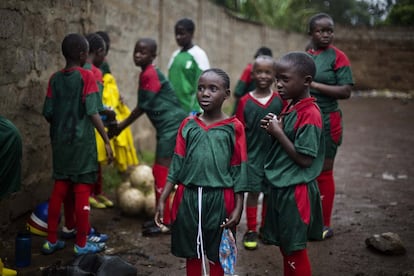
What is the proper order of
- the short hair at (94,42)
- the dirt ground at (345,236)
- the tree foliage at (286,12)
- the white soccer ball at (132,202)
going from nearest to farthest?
the dirt ground at (345,236) → the short hair at (94,42) → the white soccer ball at (132,202) → the tree foliage at (286,12)

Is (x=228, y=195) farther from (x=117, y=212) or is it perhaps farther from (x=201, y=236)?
(x=117, y=212)

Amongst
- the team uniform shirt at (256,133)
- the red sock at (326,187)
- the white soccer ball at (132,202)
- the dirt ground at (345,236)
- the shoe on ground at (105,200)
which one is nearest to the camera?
the dirt ground at (345,236)

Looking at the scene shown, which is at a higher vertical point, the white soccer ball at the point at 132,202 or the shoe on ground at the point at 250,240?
the white soccer ball at the point at 132,202

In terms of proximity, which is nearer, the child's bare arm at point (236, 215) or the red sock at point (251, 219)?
the child's bare arm at point (236, 215)

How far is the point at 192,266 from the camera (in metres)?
3.05

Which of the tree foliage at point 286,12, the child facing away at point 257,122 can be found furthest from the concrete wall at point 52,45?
the tree foliage at point 286,12

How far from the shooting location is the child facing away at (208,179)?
2934 mm

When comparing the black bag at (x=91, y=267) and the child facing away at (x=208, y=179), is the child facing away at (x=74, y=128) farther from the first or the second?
the child facing away at (x=208, y=179)

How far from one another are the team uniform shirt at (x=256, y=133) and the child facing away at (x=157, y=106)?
29.4 inches

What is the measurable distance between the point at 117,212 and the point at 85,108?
1.82 m

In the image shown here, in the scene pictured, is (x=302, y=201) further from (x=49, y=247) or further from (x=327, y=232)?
(x=49, y=247)

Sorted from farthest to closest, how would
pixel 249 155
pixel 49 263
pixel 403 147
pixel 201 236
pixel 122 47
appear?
pixel 403 147, pixel 122 47, pixel 249 155, pixel 49 263, pixel 201 236

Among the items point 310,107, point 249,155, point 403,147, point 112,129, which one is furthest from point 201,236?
point 403,147

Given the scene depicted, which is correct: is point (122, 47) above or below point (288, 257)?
above
